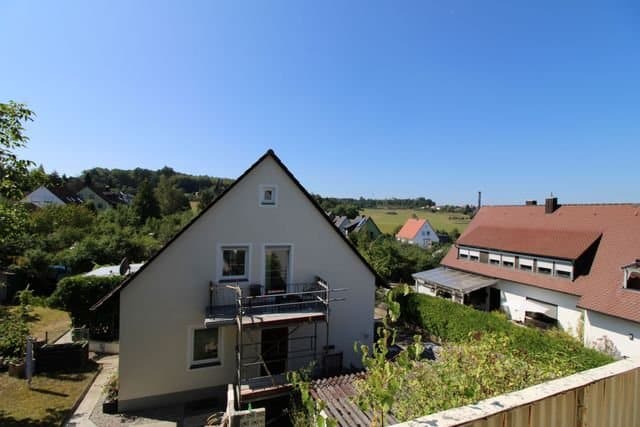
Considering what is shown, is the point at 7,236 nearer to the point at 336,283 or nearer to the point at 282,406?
the point at 282,406

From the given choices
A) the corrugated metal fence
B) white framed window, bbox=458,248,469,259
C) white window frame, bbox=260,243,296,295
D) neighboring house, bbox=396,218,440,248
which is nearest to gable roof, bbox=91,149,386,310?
white window frame, bbox=260,243,296,295

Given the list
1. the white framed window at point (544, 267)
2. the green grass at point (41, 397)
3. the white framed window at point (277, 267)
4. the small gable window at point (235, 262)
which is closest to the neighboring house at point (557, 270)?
the white framed window at point (544, 267)

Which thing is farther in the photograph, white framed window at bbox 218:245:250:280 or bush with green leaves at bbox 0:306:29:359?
bush with green leaves at bbox 0:306:29:359

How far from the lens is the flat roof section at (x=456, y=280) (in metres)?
24.2

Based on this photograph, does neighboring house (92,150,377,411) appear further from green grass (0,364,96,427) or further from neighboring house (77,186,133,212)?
neighboring house (77,186,133,212)

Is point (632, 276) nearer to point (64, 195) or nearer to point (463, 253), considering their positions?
point (463, 253)

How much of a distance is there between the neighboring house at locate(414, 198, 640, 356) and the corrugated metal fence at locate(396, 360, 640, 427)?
1819 cm

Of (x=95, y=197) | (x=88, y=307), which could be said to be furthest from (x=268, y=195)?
(x=95, y=197)

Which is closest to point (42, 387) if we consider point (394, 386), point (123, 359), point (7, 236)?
point (123, 359)

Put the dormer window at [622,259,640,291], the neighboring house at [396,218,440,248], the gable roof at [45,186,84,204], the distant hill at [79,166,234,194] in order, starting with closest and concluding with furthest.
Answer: the dormer window at [622,259,640,291]
the gable roof at [45,186,84,204]
the neighboring house at [396,218,440,248]
the distant hill at [79,166,234,194]

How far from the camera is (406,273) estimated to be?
128 ft

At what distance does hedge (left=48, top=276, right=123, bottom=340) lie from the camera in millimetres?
17516

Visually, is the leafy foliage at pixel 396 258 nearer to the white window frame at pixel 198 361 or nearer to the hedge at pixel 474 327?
the hedge at pixel 474 327

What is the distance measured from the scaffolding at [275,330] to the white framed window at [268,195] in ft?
10.7
